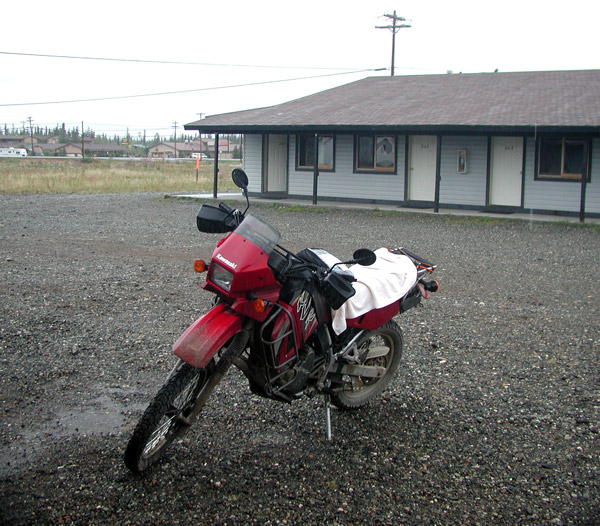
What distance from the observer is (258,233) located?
354cm

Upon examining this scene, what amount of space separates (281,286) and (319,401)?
4.59 ft

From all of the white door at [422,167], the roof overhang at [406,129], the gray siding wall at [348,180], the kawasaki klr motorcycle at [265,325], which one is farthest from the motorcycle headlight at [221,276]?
the gray siding wall at [348,180]

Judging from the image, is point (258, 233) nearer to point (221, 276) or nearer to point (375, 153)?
point (221, 276)

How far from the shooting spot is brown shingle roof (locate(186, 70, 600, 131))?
60.2 ft

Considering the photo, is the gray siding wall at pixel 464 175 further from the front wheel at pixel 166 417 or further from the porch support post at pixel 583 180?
the front wheel at pixel 166 417

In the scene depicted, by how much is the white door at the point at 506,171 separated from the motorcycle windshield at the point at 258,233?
1693 cm

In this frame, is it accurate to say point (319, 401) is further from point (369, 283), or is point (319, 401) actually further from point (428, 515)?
point (428, 515)

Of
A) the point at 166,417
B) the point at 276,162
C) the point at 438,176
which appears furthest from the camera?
the point at 276,162

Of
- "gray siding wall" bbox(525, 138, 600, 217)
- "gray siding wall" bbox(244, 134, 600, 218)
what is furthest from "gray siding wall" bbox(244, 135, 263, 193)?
"gray siding wall" bbox(525, 138, 600, 217)

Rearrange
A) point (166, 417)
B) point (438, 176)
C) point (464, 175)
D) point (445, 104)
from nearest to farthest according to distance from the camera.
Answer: point (166, 417) < point (438, 176) < point (464, 175) < point (445, 104)

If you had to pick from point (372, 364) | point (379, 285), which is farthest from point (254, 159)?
point (379, 285)

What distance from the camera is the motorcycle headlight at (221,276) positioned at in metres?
3.44

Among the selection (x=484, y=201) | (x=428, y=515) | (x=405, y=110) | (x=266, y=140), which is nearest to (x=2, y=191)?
(x=266, y=140)

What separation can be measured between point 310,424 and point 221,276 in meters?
1.39
